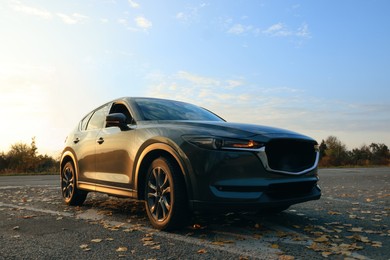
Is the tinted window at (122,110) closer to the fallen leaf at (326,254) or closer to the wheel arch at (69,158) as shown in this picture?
the wheel arch at (69,158)

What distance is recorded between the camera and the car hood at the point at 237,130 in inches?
166

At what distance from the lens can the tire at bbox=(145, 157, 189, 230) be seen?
427cm

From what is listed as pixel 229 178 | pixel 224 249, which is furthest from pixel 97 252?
pixel 229 178

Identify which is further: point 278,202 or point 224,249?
point 278,202

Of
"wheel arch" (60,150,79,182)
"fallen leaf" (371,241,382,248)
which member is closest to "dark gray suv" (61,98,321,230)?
"fallen leaf" (371,241,382,248)

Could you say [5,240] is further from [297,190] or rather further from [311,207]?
[311,207]

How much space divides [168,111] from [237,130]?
5.20 ft

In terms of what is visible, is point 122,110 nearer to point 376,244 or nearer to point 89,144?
point 89,144

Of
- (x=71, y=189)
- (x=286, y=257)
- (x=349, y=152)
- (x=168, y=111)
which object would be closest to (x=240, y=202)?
(x=286, y=257)

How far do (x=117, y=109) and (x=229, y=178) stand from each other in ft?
8.99

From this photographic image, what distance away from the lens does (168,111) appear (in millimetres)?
5582

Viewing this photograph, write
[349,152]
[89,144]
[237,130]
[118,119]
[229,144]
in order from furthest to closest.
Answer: [349,152], [89,144], [118,119], [237,130], [229,144]

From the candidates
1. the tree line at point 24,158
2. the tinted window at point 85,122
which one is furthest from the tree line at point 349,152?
the tinted window at point 85,122

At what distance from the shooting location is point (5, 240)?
4.24 metres
